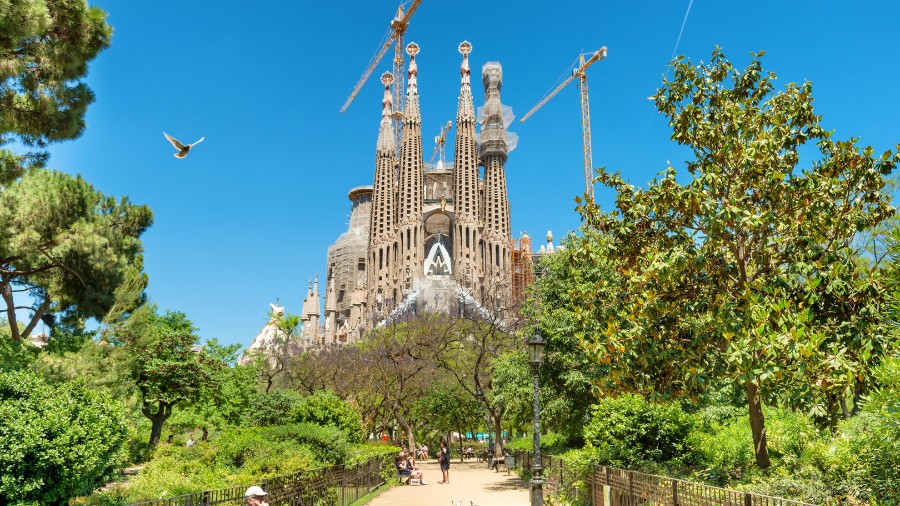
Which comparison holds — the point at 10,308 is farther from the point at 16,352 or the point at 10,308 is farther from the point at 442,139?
the point at 442,139

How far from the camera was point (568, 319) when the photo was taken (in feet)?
68.8

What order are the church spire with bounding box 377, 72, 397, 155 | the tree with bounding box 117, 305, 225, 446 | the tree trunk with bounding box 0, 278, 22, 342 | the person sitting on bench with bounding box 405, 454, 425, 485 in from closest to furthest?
the tree trunk with bounding box 0, 278, 22, 342, the person sitting on bench with bounding box 405, 454, 425, 485, the tree with bounding box 117, 305, 225, 446, the church spire with bounding box 377, 72, 397, 155

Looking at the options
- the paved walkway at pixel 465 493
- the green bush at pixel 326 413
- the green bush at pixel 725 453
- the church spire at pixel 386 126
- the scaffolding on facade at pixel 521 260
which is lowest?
the paved walkway at pixel 465 493

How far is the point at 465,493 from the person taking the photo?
72.1 ft

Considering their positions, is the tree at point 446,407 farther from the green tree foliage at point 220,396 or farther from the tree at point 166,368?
the tree at point 166,368

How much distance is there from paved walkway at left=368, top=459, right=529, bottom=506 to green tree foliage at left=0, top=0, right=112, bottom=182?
1160 cm

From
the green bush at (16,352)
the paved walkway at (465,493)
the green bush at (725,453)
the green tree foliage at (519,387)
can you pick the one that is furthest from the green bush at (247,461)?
the green bush at (725,453)

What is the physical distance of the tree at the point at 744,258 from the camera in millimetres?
10539

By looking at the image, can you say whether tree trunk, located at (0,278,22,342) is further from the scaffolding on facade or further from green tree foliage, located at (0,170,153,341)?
the scaffolding on facade

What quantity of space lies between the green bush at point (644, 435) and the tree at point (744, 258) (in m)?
2.38

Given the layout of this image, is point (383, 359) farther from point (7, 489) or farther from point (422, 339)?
point (7, 489)

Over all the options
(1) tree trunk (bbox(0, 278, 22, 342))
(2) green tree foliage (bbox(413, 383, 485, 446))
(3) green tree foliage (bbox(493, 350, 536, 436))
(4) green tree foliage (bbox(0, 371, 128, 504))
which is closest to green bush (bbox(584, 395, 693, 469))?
(3) green tree foliage (bbox(493, 350, 536, 436))

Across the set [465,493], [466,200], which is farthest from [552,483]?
[466,200]

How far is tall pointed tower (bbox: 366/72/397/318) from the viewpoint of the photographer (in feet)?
320
